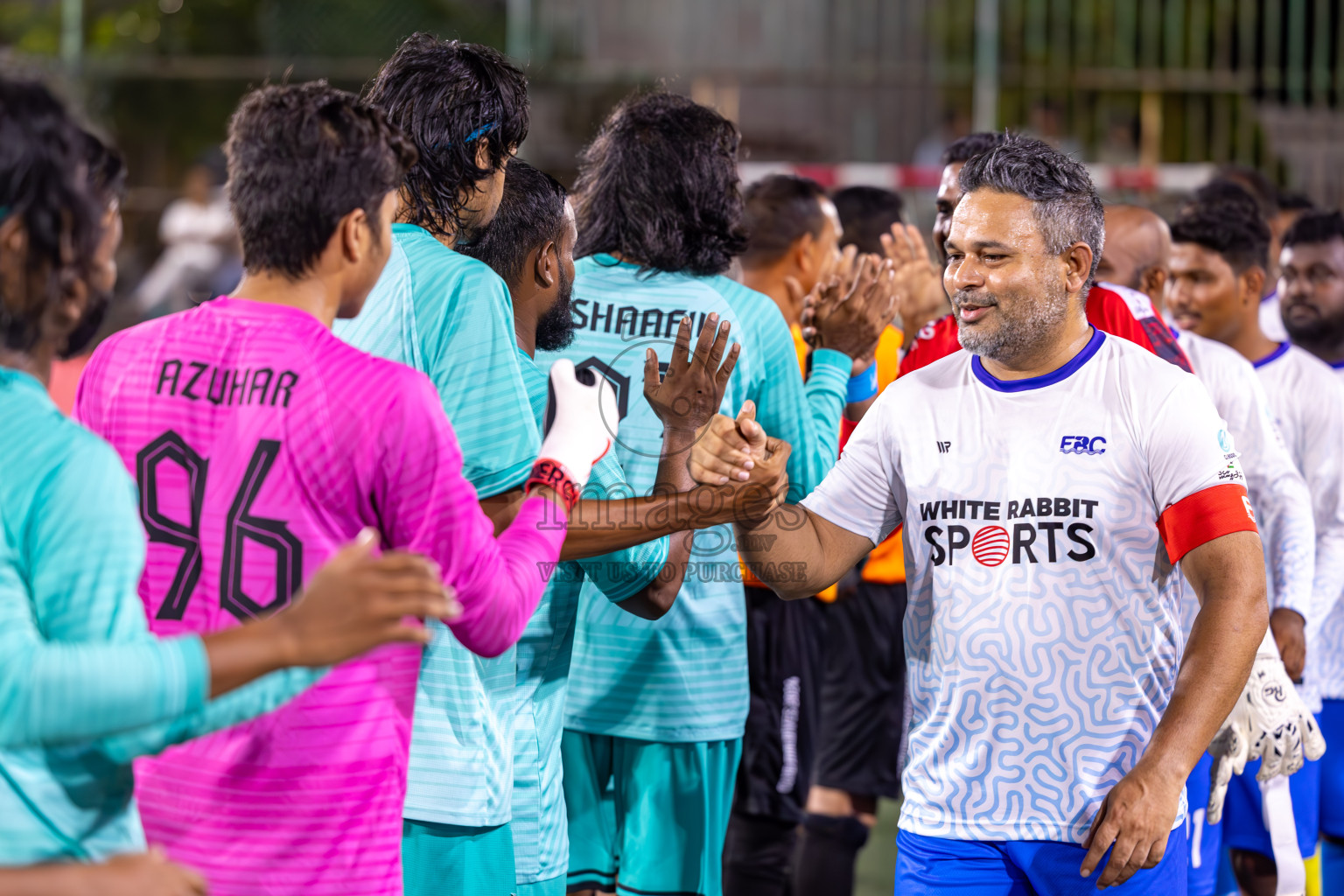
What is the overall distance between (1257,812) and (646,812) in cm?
202

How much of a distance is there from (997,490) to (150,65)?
9.88 meters

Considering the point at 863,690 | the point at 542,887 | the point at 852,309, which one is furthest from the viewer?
the point at 863,690

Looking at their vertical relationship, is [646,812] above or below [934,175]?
below

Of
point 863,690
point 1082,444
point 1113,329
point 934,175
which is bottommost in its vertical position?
point 863,690

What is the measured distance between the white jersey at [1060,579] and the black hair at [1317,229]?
8.83 feet

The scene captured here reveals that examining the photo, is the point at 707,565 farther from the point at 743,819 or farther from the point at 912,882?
the point at 743,819

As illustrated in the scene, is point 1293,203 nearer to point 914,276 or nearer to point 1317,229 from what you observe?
point 1317,229

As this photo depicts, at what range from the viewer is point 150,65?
1058 cm

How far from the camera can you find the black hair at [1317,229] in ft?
15.9

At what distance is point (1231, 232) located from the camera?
14.3ft

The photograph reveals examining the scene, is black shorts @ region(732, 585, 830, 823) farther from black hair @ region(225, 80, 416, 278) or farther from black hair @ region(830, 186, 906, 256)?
black hair @ region(225, 80, 416, 278)

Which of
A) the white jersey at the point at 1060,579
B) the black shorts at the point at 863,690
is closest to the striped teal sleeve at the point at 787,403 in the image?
the white jersey at the point at 1060,579

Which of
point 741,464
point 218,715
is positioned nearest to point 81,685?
point 218,715

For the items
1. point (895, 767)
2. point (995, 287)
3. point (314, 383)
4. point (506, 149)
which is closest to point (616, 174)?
point (506, 149)
